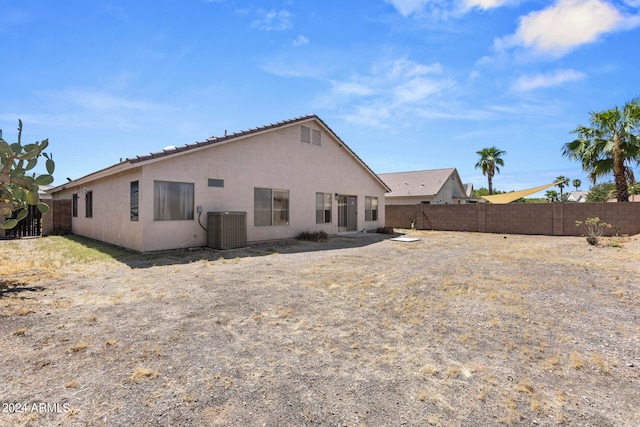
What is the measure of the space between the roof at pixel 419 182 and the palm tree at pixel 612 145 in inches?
406

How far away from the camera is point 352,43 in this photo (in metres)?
10.2

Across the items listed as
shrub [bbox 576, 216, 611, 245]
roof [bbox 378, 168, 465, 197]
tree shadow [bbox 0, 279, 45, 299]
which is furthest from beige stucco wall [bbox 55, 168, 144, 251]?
roof [bbox 378, 168, 465, 197]

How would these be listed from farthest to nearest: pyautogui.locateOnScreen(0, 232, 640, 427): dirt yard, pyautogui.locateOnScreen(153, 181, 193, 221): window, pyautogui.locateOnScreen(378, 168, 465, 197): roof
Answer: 1. pyautogui.locateOnScreen(378, 168, 465, 197): roof
2. pyautogui.locateOnScreen(153, 181, 193, 221): window
3. pyautogui.locateOnScreen(0, 232, 640, 427): dirt yard

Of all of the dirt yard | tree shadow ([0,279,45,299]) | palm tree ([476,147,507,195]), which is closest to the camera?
the dirt yard

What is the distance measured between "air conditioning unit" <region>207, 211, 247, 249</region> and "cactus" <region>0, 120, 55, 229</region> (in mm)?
4649

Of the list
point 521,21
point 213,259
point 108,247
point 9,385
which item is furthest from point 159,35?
point 521,21

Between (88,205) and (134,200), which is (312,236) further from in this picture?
(88,205)

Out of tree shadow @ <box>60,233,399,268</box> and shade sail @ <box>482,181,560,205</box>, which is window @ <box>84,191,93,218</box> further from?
shade sail @ <box>482,181,560,205</box>

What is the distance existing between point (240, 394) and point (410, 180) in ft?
97.2

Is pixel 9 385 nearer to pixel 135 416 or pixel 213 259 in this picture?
pixel 135 416

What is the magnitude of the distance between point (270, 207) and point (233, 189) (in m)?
1.96

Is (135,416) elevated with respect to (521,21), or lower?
lower

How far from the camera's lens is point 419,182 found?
29.5 meters

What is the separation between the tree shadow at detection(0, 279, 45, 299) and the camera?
5673mm
